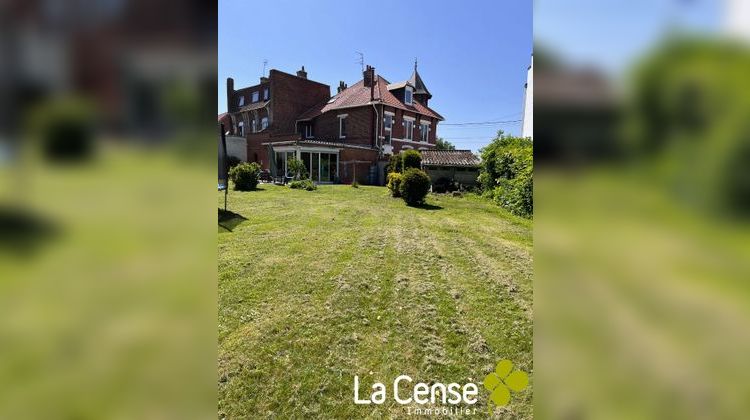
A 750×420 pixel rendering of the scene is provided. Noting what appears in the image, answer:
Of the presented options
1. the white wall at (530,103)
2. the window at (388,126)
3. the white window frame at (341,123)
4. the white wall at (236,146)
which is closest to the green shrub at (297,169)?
the white wall at (236,146)

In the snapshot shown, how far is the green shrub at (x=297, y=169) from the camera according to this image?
16016mm

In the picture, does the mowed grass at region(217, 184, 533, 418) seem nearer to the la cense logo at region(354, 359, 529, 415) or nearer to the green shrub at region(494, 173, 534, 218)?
the la cense logo at region(354, 359, 529, 415)

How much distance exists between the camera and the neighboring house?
10.9 meters

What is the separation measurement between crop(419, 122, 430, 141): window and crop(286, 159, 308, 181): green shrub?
8.70m

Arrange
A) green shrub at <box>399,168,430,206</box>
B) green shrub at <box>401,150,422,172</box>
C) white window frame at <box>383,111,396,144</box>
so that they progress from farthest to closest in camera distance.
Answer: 1. green shrub at <box>401,150,422,172</box>
2. green shrub at <box>399,168,430,206</box>
3. white window frame at <box>383,111,396,144</box>

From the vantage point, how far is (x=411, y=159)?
32.3ft

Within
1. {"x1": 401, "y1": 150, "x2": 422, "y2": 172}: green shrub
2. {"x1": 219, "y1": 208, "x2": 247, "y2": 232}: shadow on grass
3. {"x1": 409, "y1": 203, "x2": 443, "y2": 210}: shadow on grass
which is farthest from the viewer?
{"x1": 401, "y1": 150, "x2": 422, "y2": 172}: green shrub

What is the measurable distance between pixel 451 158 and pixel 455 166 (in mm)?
442
